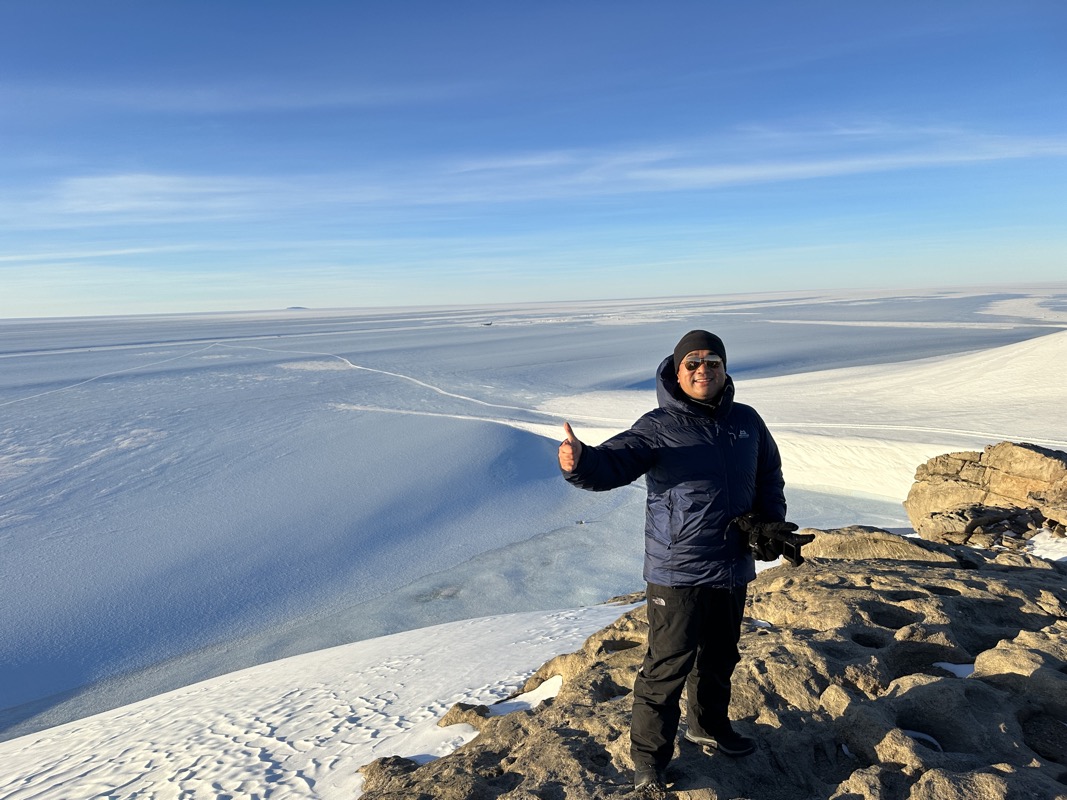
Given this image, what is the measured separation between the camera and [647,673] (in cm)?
251

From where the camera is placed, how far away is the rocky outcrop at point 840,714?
8.22 feet

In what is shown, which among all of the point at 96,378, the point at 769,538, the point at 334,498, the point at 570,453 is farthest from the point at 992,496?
the point at 96,378

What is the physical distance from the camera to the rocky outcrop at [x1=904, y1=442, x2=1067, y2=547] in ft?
22.2

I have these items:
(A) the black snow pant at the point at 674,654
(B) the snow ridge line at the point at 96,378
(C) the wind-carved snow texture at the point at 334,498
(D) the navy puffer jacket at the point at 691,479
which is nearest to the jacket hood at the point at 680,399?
(D) the navy puffer jacket at the point at 691,479

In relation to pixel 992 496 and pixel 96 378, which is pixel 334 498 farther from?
pixel 96 378

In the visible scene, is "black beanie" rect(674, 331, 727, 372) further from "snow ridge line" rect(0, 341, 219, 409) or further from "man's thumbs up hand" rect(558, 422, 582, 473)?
"snow ridge line" rect(0, 341, 219, 409)

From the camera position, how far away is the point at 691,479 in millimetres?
2451

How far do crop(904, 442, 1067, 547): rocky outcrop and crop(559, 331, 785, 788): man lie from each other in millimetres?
5384

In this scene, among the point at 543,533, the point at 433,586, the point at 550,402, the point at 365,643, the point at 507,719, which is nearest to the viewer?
the point at 507,719

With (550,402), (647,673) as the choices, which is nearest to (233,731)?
(647,673)

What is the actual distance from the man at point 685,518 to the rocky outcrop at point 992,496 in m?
5.38

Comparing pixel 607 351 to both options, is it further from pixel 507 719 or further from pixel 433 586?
pixel 507 719

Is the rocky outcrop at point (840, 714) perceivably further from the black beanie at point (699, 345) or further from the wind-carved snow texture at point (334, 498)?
the wind-carved snow texture at point (334, 498)

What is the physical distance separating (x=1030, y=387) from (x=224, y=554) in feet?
53.3
